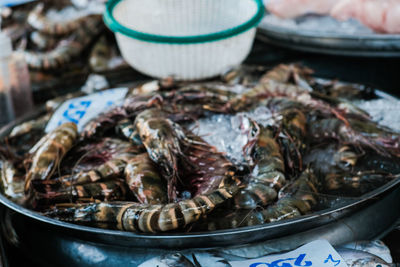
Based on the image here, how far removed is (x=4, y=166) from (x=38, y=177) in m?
0.26

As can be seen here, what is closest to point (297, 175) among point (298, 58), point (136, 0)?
point (136, 0)

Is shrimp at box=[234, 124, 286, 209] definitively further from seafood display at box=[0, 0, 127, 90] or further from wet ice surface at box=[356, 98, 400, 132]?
seafood display at box=[0, 0, 127, 90]

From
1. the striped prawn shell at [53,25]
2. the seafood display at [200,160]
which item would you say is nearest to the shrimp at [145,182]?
the seafood display at [200,160]

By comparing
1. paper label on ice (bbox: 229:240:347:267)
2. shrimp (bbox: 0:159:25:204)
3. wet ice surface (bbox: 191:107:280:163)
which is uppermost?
wet ice surface (bbox: 191:107:280:163)

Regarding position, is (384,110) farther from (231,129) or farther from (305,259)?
(305,259)

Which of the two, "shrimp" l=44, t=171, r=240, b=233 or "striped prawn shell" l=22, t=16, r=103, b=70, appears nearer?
"shrimp" l=44, t=171, r=240, b=233

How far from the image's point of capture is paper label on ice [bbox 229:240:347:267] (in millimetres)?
1289

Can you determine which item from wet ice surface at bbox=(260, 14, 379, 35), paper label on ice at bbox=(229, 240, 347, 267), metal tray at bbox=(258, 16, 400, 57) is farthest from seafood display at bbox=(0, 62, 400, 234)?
wet ice surface at bbox=(260, 14, 379, 35)

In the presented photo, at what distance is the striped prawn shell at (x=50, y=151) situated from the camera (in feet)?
5.44

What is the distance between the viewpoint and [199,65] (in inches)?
89.1

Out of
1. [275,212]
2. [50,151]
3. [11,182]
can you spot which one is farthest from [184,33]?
[275,212]

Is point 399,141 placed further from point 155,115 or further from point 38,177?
point 38,177

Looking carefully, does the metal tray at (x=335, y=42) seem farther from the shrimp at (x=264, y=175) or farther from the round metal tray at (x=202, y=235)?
the round metal tray at (x=202, y=235)

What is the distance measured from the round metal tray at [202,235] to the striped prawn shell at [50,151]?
163 mm
